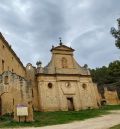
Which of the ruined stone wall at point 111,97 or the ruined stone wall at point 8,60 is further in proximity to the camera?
the ruined stone wall at point 111,97

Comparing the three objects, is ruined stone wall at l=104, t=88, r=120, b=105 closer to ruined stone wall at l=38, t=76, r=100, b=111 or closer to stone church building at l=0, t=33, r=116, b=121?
stone church building at l=0, t=33, r=116, b=121

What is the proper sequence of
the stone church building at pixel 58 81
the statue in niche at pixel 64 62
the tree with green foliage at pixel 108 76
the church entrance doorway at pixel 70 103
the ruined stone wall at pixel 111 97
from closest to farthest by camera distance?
the stone church building at pixel 58 81 < the church entrance doorway at pixel 70 103 < the statue in niche at pixel 64 62 < the ruined stone wall at pixel 111 97 < the tree with green foliage at pixel 108 76

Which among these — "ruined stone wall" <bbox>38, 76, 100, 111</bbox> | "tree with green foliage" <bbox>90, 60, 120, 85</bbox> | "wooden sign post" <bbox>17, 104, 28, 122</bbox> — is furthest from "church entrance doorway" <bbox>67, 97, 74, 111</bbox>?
Result: "tree with green foliage" <bbox>90, 60, 120, 85</bbox>

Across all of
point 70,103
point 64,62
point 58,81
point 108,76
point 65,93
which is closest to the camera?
point 65,93

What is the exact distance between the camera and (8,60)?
34062mm

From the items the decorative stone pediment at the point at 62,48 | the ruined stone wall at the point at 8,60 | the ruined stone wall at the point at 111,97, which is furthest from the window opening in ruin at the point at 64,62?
the ruined stone wall at the point at 111,97

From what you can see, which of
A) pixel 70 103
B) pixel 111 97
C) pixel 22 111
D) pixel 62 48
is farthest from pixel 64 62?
pixel 22 111

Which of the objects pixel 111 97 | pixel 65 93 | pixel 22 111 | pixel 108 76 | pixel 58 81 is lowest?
pixel 22 111

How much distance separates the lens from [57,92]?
1511 inches

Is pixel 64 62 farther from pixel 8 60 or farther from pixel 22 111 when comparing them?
pixel 22 111

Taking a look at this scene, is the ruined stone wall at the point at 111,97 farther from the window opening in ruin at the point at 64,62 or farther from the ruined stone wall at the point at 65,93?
the window opening in ruin at the point at 64,62

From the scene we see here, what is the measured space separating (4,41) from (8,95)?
8.48 meters

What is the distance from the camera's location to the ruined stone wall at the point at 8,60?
103 feet

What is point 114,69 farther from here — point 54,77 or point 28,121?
point 28,121
